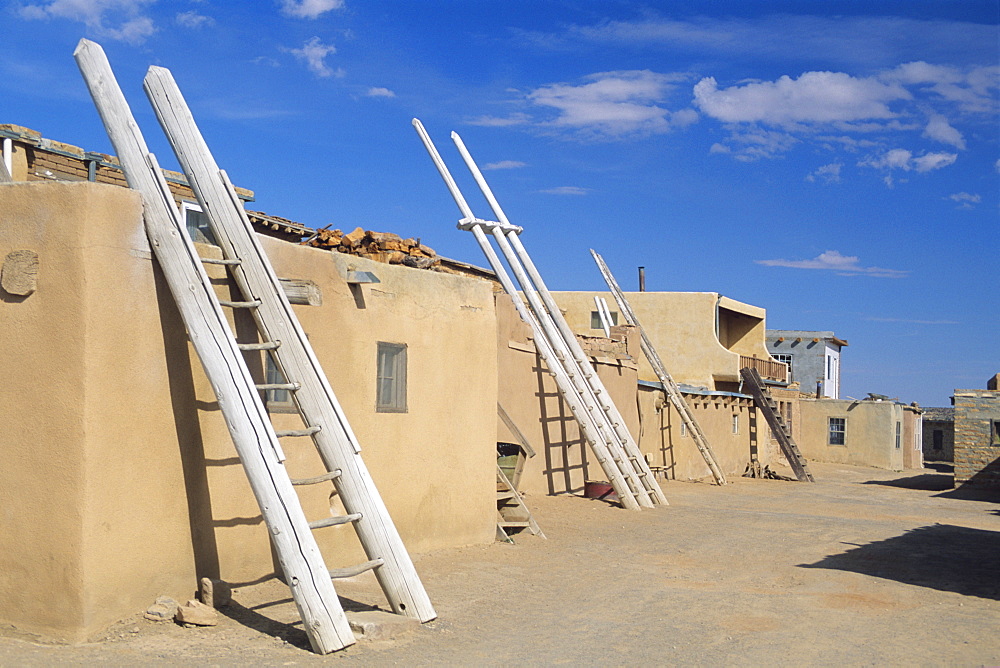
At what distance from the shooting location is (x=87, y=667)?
5.51 meters

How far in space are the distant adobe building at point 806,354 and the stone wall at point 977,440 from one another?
22033 millimetres

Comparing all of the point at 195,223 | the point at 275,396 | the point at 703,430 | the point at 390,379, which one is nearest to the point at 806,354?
the point at 703,430

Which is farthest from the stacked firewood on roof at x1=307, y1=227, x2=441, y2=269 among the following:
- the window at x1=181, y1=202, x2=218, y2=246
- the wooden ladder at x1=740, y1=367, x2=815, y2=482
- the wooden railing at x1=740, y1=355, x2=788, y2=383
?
the wooden railing at x1=740, y1=355, x2=788, y2=383

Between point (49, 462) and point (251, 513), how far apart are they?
5.50 feet

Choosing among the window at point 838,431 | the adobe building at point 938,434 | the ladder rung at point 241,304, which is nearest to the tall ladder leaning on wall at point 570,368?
the ladder rung at point 241,304

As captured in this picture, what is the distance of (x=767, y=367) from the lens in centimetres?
3350

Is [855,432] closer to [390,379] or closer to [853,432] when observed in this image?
[853,432]

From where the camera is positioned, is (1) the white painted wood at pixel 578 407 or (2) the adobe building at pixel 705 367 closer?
(1) the white painted wood at pixel 578 407

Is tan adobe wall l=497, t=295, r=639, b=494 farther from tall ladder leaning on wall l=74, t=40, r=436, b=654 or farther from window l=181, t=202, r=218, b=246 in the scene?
tall ladder leaning on wall l=74, t=40, r=436, b=654

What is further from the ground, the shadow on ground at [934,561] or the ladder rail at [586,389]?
the ladder rail at [586,389]

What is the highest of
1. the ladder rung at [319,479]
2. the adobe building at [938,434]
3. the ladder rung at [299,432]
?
the ladder rung at [299,432]

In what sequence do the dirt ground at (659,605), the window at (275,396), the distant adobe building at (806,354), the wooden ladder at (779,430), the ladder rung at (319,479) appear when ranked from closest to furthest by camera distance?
the dirt ground at (659,605)
the ladder rung at (319,479)
the window at (275,396)
the wooden ladder at (779,430)
the distant adobe building at (806,354)

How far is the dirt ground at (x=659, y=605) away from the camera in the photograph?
20.4ft

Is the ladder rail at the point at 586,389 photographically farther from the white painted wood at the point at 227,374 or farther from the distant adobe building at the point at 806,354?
the distant adobe building at the point at 806,354
